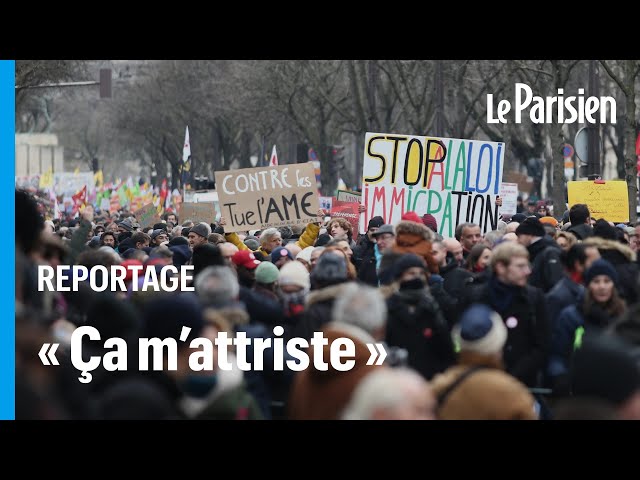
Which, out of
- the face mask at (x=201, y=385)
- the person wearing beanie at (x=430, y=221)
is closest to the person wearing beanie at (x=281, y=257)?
the person wearing beanie at (x=430, y=221)

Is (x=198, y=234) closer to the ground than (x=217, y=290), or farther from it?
farther from it

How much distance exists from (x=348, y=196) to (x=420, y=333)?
13013 mm

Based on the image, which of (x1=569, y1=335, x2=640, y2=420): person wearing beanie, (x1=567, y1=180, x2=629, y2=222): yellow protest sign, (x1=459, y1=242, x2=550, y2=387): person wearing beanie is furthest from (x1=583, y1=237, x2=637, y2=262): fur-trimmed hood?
(x1=567, y1=180, x2=629, y2=222): yellow protest sign

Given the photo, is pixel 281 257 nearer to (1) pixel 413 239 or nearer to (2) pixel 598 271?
(1) pixel 413 239

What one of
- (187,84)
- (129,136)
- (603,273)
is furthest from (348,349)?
(129,136)

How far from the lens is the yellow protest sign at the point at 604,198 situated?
60.8 feet

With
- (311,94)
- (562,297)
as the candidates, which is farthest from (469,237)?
(311,94)

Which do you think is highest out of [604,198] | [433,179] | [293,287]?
[433,179]

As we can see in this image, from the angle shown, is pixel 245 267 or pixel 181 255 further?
pixel 181 255

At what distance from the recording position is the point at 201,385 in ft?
18.5

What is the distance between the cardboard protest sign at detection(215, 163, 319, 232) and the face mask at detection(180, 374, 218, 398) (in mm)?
10116

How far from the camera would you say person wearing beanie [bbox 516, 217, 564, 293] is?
10.2 meters

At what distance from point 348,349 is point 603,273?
2344 mm

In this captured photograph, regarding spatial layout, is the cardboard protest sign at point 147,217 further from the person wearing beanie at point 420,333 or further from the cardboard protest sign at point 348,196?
the person wearing beanie at point 420,333
